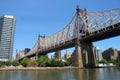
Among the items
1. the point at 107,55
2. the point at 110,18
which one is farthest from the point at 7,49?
the point at 110,18

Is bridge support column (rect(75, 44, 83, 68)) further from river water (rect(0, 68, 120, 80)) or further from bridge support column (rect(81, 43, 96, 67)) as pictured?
river water (rect(0, 68, 120, 80))

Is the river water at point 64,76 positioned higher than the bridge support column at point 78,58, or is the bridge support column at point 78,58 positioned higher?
the bridge support column at point 78,58

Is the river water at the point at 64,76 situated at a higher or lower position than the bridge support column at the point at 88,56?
lower

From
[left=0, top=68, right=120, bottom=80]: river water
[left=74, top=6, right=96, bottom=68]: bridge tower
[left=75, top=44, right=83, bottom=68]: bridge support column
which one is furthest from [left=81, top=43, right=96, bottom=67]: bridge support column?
[left=0, top=68, right=120, bottom=80]: river water

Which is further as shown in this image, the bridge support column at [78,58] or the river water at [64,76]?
the bridge support column at [78,58]

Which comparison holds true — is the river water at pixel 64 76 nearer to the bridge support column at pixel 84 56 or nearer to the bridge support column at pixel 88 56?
the bridge support column at pixel 84 56

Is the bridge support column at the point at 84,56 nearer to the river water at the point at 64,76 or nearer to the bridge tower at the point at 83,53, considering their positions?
the bridge tower at the point at 83,53

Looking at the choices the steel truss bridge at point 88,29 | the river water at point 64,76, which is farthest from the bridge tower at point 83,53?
the river water at point 64,76

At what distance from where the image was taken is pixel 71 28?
3521 inches

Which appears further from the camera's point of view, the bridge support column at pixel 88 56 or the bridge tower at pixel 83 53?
the bridge support column at pixel 88 56

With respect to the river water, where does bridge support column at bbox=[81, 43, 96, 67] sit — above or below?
above

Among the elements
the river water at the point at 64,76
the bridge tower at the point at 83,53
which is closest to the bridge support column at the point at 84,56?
the bridge tower at the point at 83,53

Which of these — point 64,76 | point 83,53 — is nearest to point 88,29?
point 83,53

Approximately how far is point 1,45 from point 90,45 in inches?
5275
